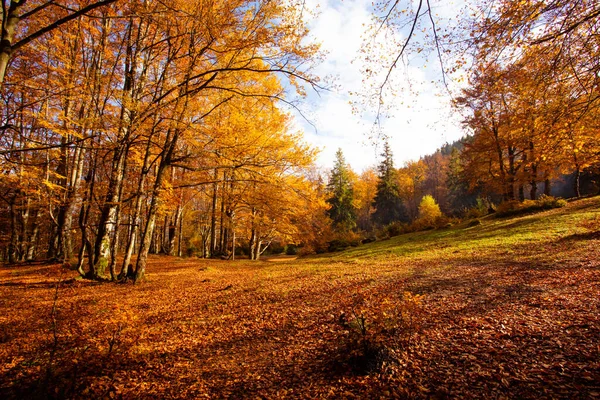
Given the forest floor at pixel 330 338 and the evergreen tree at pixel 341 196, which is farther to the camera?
the evergreen tree at pixel 341 196

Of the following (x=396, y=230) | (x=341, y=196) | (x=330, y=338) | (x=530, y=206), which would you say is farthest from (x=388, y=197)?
(x=330, y=338)

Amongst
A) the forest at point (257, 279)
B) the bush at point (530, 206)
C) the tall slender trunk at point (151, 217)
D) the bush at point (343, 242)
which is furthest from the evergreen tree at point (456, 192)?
the tall slender trunk at point (151, 217)

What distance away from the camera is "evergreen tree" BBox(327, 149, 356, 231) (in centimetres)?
3631

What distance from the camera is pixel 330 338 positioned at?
3885 millimetres

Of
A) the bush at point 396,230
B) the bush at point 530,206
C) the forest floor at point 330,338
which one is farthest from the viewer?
the bush at point 396,230

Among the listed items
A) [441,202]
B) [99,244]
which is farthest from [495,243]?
[441,202]

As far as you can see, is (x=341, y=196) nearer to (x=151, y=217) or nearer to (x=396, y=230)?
(x=396, y=230)

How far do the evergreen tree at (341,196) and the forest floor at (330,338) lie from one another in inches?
1136

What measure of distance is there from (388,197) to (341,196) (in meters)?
8.14

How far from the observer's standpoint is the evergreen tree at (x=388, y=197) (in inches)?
1588

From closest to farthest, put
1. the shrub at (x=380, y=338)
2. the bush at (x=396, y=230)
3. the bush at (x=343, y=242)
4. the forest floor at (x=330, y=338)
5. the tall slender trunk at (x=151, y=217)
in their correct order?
the forest floor at (x=330, y=338)
the shrub at (x=380, y=338)
the tall slender trunk at (x=151, y=217)
the bush at (x=343, y=242)
the bush at (x=396, y=230)

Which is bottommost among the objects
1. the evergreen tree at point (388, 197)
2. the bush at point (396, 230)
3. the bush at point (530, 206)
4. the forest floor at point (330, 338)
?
the forest floor at point (330, 338)

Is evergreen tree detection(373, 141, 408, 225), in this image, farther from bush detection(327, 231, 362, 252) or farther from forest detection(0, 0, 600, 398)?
forest detection(0, 0, 600, 398)

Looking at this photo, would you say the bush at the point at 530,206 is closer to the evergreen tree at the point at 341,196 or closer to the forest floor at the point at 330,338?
the forest floor at the point at 330,338
